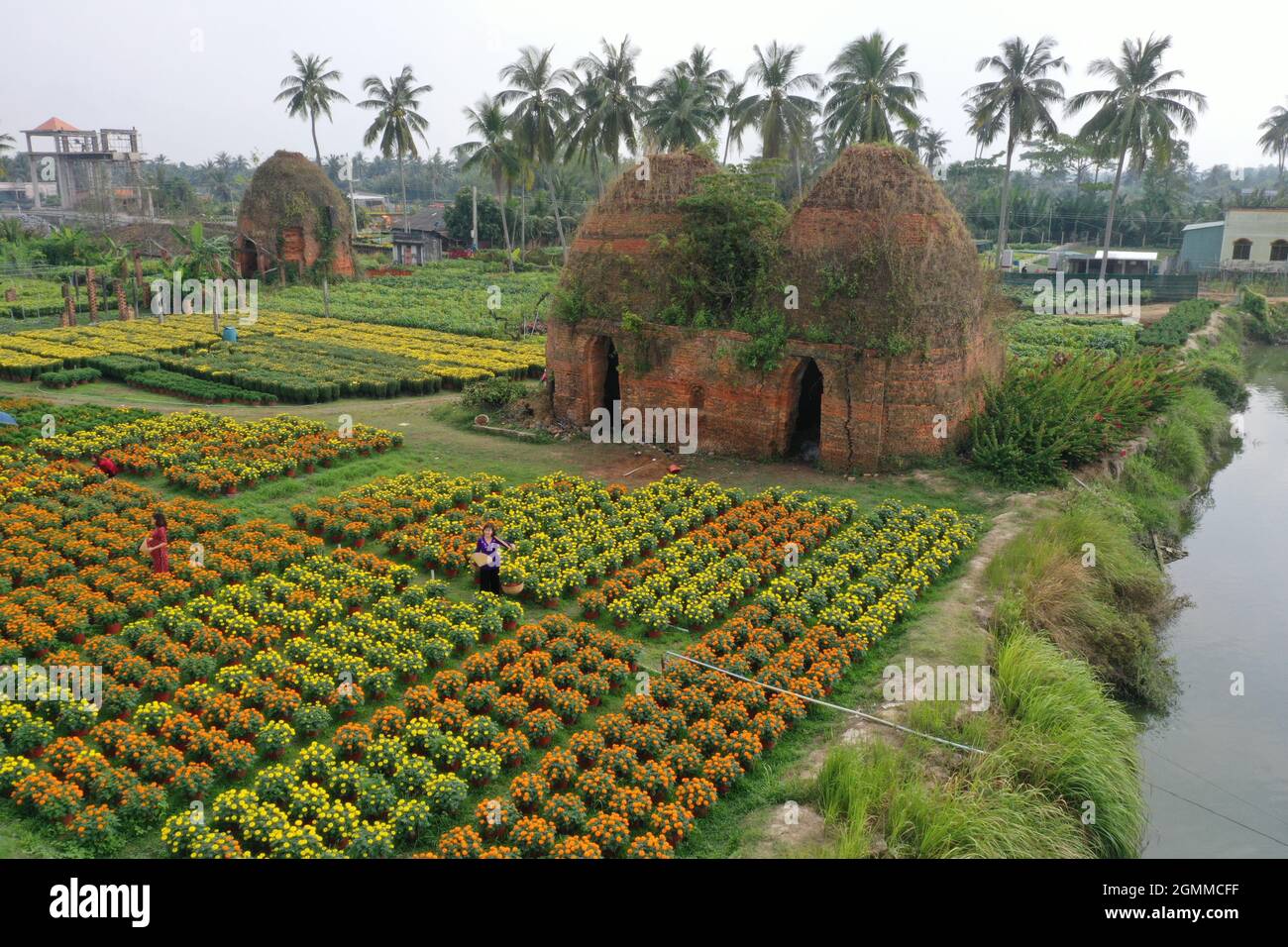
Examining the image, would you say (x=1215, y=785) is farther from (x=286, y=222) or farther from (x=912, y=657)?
(x=286, y=222)

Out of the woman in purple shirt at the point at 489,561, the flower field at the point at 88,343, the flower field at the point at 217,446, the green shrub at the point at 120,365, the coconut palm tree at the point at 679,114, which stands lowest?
the woman in purple shirt at the point at 489,561

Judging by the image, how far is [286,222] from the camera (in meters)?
48.5

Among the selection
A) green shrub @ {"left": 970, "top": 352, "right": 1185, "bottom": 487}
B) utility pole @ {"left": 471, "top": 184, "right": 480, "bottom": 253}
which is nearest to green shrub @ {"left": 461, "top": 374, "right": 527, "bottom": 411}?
green shrub @ {"left": 970, "top": 352, "right": 1185, "bottom": 487}

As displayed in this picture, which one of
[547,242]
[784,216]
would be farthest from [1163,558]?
[547,242]

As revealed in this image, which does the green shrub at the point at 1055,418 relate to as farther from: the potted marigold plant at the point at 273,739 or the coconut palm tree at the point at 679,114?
the coconut palm tree at the point at 679,114

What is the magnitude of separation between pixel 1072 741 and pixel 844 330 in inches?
401

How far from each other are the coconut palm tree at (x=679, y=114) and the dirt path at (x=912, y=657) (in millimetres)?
27002

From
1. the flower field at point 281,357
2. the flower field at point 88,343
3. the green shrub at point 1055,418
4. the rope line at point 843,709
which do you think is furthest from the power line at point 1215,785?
the flower field at point 88,343

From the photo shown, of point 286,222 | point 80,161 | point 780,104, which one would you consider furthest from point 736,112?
point 80,161

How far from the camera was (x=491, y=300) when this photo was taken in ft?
139

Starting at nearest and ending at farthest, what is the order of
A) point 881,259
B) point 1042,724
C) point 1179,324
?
1. point 1042,724
2. point 881,259
3. point 1179,324

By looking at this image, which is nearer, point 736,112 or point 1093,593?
point 1093,593

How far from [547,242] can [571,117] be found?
30.1m

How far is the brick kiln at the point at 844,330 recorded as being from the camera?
18406 millimetres
